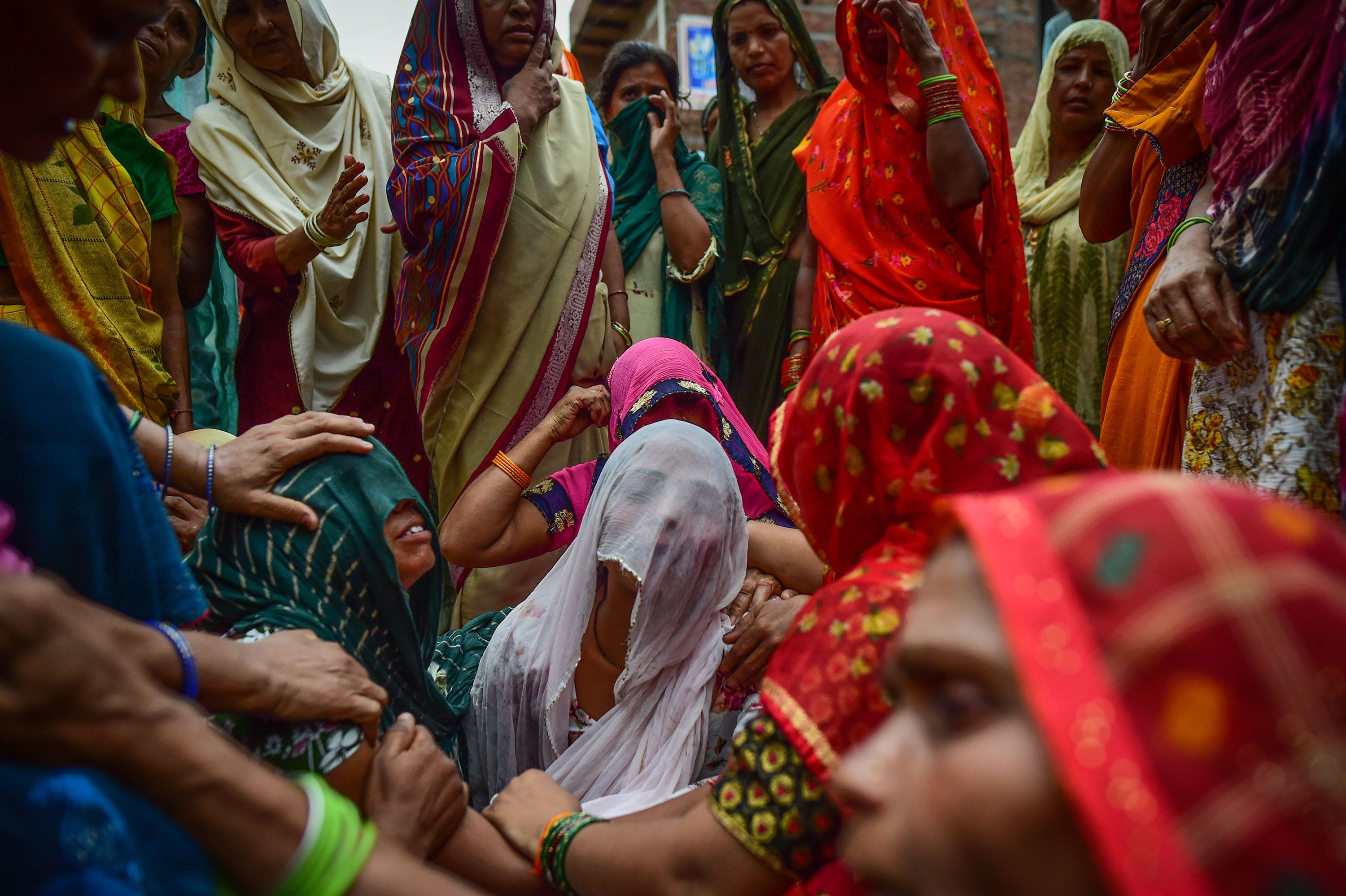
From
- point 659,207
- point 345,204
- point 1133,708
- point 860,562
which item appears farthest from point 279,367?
point 1133,708

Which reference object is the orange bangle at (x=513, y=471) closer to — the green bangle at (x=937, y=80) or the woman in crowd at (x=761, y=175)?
the woman in crowd at (x=761, y=175)

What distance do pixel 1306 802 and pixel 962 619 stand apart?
0.24 m

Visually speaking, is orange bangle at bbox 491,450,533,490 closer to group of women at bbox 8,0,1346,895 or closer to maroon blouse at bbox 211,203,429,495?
group of women at bbox 8,0,1346,895

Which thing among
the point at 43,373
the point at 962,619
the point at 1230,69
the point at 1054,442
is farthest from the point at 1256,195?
the point at 43,373

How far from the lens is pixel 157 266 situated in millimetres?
3184

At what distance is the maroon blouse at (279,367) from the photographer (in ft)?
11.4

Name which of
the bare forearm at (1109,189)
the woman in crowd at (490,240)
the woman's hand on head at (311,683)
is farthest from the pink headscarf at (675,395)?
the woman's hand on head at (311,683)

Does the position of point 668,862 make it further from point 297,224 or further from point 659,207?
point 659,207

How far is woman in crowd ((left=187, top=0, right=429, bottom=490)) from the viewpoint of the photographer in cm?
350

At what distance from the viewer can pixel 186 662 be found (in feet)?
4.21

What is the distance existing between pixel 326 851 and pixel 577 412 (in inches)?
86.6

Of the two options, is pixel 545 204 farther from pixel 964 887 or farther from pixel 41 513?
pixel 964 887

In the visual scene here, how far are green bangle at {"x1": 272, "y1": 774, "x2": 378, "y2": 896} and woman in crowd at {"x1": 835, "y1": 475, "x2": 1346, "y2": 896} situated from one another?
22.0 inches

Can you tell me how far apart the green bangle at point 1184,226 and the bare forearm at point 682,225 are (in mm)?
1959
